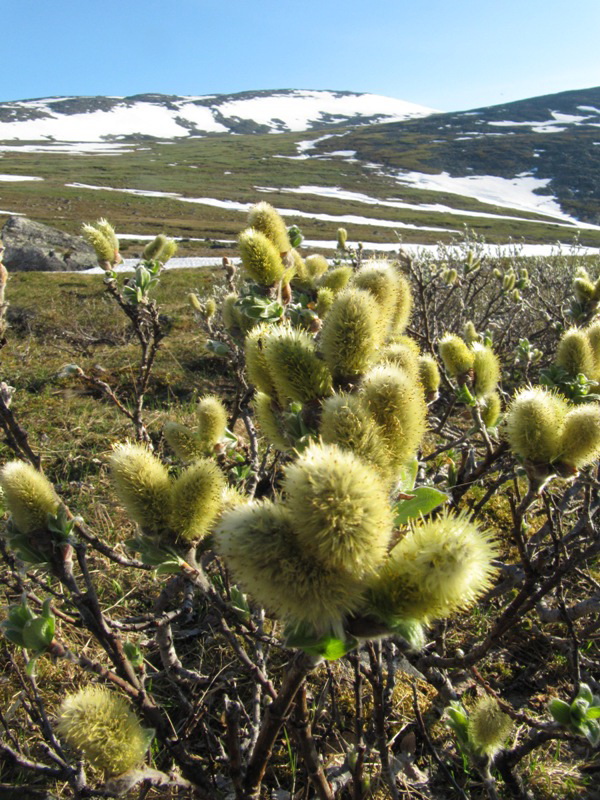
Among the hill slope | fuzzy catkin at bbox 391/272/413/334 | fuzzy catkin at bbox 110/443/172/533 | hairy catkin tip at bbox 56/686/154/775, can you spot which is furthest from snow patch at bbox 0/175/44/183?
hairy catkin tip at bbox 56/686/154/775

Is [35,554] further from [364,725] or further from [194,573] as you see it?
[364,725]

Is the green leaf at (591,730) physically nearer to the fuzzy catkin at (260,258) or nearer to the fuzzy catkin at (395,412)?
the fuzzy catkin at (395,412)

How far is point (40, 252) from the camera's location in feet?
42.4

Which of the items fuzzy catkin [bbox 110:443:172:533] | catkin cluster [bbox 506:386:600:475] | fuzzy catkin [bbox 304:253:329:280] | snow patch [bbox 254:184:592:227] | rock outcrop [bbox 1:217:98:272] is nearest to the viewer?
fuzzy catkin [bbox 110:443:172:533]

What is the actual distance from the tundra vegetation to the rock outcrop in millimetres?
11549

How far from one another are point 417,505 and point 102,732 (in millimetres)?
759

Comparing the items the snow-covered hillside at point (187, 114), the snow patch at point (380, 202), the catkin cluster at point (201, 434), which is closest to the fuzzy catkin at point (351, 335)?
the catkin cluster at point (201, 434)

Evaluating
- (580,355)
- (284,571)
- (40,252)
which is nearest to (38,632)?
(284,571)

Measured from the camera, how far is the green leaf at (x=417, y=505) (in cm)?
94

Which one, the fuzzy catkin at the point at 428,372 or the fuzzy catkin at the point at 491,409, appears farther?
the fuzzy catkin at the point at 491,409

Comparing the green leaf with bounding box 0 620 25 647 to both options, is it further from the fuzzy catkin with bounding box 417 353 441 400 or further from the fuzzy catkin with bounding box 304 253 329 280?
the fuzzy catkin with bounding box 304 253 329 280

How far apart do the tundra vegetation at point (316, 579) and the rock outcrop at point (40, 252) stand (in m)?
11.5

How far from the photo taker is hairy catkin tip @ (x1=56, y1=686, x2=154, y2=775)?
1.01 m

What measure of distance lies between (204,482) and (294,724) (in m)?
0.63
